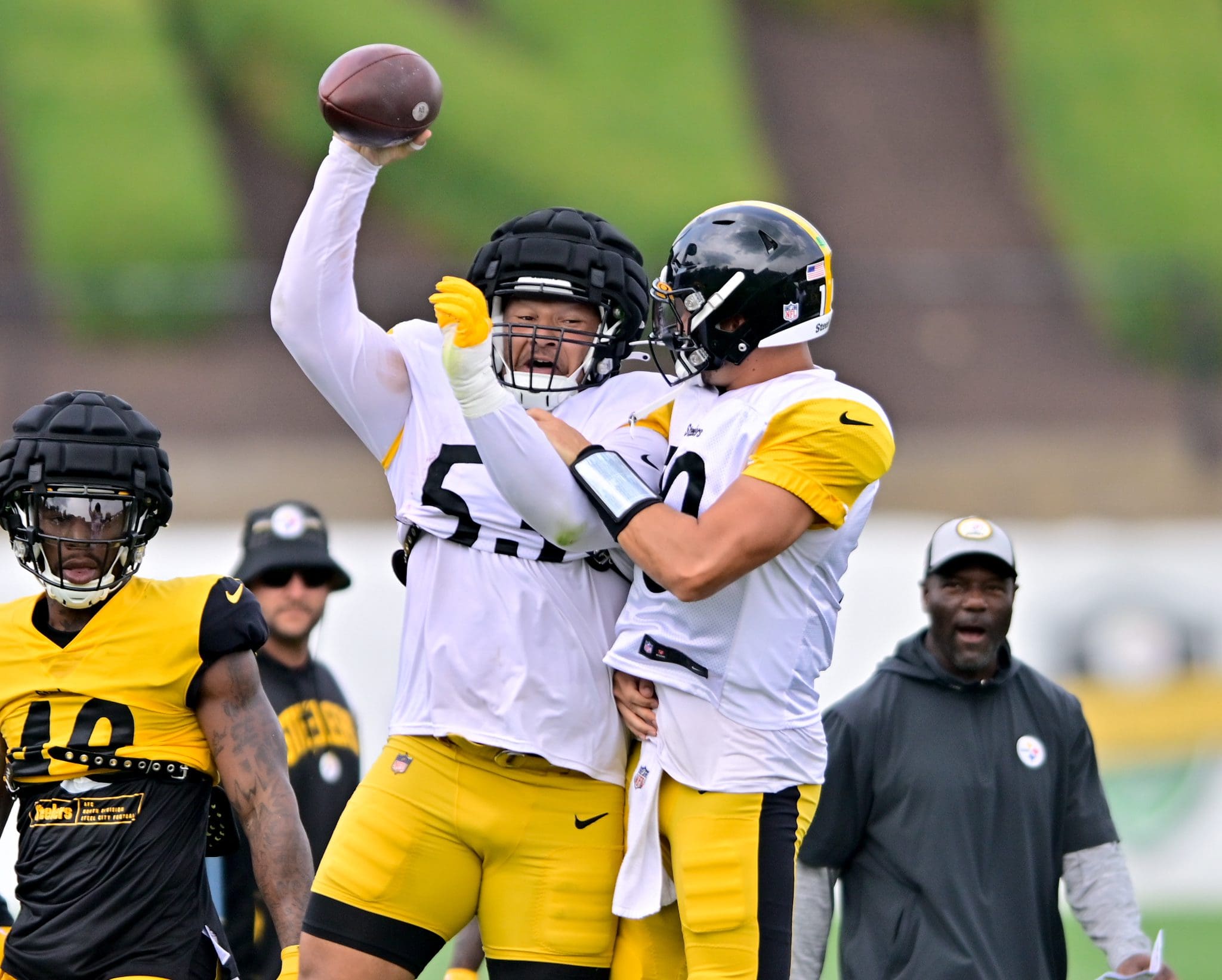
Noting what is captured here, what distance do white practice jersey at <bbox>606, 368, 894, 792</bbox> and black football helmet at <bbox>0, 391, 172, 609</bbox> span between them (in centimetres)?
102

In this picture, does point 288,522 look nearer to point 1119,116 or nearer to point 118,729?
point 118,729

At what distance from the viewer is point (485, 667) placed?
3.64m

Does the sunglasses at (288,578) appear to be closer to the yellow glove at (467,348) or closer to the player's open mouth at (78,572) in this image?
the player's open mouth at (78,572)

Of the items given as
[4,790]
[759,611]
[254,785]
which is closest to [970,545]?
[759,611]

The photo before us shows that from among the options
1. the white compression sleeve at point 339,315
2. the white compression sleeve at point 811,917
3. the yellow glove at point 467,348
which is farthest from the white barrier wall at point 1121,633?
the yellow glove at point 467,348

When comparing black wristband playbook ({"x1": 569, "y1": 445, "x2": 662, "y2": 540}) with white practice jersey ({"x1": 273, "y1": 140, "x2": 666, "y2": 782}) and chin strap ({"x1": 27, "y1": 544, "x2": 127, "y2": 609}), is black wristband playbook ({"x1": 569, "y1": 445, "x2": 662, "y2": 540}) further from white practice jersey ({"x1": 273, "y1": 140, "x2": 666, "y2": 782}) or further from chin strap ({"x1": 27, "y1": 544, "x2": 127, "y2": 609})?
chin strap ({"x1": 27, "y1": 544, "x2": 127, "y2": 609})

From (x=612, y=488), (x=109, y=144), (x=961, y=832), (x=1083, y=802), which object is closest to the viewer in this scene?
(x=612, y=488)

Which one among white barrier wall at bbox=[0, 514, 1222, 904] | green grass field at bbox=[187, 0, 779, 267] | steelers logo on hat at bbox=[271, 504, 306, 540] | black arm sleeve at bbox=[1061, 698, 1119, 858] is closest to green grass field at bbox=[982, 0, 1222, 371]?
green grass field at bbox=[187, 0, 779, 267]

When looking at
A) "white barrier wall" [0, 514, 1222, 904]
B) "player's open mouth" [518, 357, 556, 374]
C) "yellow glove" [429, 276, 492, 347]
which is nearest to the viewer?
"yellow glove" [429, 276, 492, 347]

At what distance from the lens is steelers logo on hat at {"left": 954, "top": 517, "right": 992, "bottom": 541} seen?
5.23 metres

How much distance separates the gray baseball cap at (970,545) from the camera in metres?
5.20

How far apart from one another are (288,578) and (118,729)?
213cm

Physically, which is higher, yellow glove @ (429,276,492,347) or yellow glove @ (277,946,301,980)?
yellow glove @ (429,276,492,347)

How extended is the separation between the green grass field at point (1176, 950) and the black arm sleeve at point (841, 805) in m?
3.28
